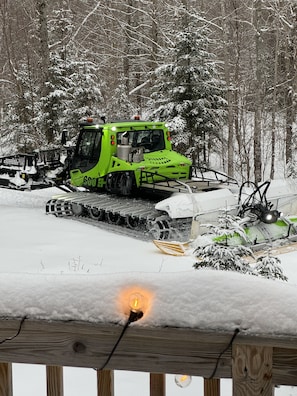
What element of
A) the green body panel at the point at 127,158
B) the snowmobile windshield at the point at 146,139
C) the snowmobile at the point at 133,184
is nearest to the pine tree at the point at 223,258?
the snowmobile at the point at 133,184

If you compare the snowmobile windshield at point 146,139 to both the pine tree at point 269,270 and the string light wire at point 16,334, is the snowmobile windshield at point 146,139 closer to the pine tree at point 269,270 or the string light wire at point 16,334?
the pine tree at point 269,270

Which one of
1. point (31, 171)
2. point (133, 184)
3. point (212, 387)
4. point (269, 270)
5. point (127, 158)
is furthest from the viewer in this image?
point (31, 171)

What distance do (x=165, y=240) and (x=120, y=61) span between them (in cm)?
2035

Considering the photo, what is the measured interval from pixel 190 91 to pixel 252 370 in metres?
19.5

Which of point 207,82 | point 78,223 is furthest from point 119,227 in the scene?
point 207,82

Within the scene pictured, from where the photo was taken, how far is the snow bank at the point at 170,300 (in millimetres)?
1619

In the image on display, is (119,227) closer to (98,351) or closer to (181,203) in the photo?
(181,203)

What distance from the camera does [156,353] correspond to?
1740 millimetres

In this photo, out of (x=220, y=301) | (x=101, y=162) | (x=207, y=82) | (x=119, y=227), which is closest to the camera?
(x=220, y=301)

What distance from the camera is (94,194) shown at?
14.1 metres

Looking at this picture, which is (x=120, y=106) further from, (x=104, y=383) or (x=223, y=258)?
(x=104, y=383)

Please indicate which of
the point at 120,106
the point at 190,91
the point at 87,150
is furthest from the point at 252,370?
the point at 120,106

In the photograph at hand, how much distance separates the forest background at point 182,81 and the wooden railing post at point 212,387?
18525 mm

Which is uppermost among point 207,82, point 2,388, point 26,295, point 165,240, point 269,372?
Result: point 207,82
